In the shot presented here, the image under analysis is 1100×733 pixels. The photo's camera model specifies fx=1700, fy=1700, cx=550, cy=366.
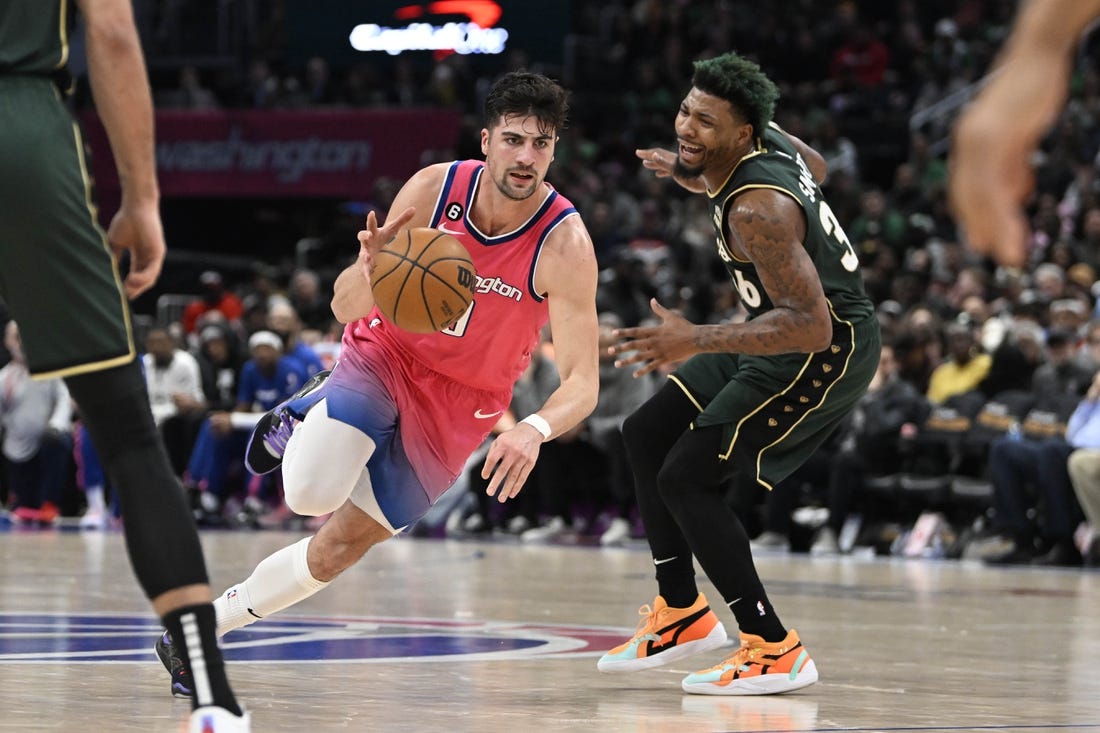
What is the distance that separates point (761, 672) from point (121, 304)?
111 inches

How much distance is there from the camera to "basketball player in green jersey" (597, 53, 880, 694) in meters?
5.46

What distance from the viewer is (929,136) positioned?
21047 millimetres

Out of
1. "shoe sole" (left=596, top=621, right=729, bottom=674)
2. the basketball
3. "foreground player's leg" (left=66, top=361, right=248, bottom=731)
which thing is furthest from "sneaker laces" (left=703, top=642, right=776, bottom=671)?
"foreground player's leg" (left=66, top=361, right=248, bottom=731)

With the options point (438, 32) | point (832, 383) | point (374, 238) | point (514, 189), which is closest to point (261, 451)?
point (374, 238)

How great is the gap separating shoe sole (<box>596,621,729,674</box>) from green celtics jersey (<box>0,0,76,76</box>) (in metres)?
3.06

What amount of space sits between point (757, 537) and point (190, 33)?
1581 cm

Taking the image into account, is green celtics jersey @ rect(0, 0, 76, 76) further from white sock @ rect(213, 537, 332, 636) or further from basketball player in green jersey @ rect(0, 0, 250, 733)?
white sock @ rect(213, 537, 332, 636)

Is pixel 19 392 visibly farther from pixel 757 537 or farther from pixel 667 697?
pixel 667 697

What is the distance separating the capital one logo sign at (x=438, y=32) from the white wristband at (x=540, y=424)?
20.3 metres

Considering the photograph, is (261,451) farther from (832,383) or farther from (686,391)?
(832,383)

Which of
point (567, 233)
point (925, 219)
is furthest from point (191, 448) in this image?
point (567, 233)

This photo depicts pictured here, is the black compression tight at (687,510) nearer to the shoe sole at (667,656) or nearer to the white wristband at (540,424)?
the shoe sole at (667,656)

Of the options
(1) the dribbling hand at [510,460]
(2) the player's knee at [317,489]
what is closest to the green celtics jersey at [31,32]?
(1) the dribbling hand at [510,460]

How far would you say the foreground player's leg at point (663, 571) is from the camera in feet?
19.0
